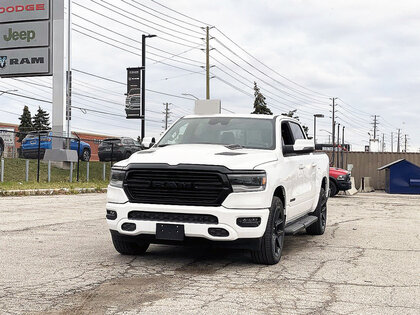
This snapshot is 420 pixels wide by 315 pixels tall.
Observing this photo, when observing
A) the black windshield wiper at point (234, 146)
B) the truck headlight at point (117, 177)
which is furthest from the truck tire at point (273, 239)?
the truck headlight at point (117, 177)

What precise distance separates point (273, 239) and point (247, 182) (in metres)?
0.86

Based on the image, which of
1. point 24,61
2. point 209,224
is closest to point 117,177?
point 209,224

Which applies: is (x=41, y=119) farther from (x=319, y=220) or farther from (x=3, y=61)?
(x=319, y=220)

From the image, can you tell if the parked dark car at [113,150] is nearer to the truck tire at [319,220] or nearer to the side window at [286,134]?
the truck tire at [319,220]

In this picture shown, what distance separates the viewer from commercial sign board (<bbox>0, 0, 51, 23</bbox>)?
28.5 m

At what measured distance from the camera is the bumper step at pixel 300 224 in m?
6.77

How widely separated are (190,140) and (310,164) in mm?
2156

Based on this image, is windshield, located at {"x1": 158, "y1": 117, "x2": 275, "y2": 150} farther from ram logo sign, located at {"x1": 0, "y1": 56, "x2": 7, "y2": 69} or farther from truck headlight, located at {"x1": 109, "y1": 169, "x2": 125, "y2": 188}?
ram logo sign, located at {"x1": 0, "y1": 56, "x2": 7, "y2": 69}

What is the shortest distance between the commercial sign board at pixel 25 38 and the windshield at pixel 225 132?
2300cm

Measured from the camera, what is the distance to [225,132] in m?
7.20

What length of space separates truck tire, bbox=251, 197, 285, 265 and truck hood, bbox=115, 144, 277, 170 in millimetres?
572

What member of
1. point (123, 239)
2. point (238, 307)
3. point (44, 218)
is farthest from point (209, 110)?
point (238, 307)

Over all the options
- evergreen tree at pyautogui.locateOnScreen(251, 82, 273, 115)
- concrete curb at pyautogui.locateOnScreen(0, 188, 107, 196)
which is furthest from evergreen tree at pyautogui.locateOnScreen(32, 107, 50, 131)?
concrete curb at pyautogui.locateOnScreen(0, 188, 107, 196)

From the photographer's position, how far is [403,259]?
6.84 meters
